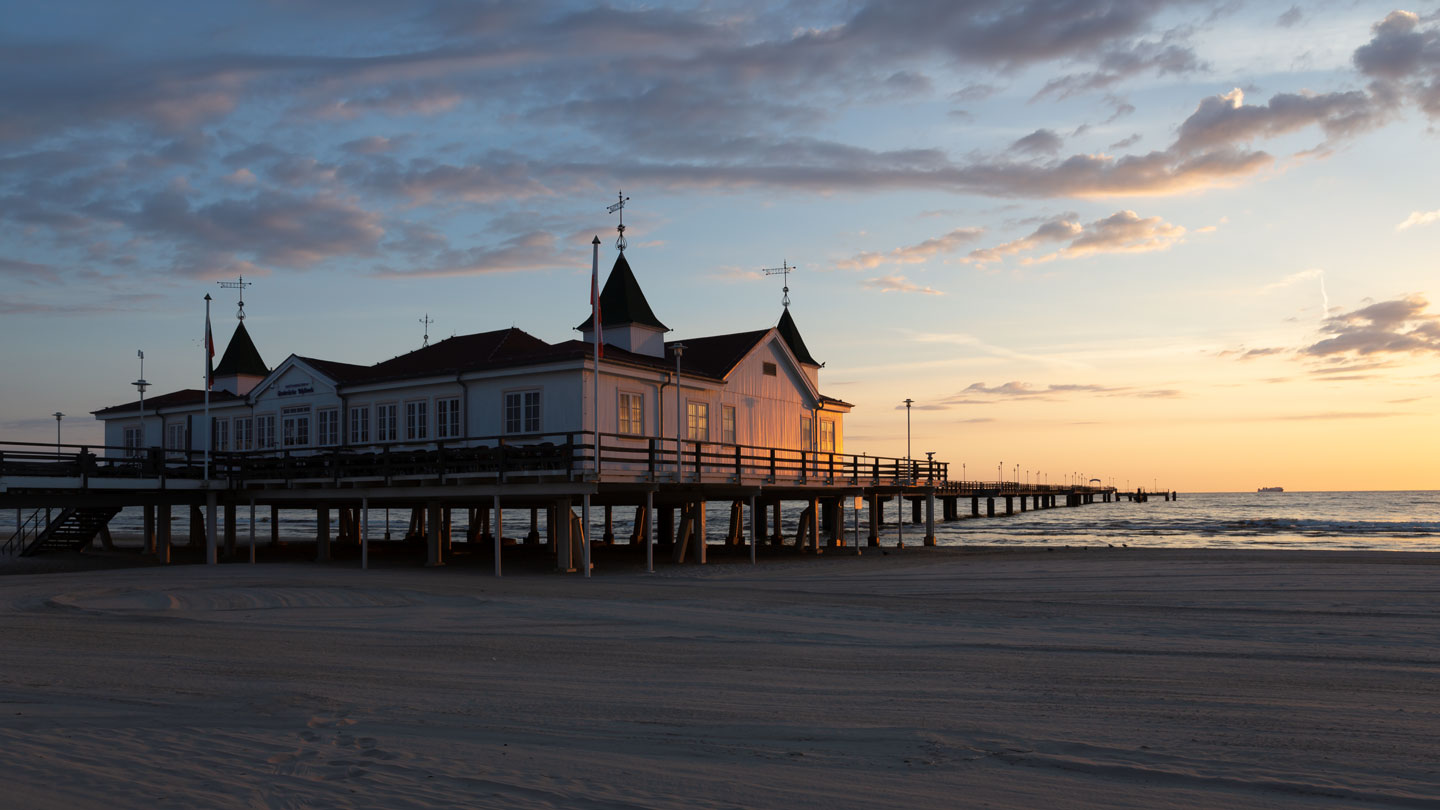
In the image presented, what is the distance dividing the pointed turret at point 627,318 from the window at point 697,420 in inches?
124

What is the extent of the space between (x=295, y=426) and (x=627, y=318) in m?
10.9

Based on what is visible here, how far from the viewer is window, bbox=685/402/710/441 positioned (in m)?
32.0

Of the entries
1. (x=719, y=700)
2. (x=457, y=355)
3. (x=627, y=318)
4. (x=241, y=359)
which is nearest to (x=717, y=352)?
(x=627, y=318)

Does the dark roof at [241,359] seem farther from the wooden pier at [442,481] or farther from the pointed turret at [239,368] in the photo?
the wooden pier at [442,481]

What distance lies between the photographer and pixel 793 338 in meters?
47.2

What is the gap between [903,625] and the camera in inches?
629

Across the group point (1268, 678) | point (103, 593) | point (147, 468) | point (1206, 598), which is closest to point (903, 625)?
point (1268, 678)

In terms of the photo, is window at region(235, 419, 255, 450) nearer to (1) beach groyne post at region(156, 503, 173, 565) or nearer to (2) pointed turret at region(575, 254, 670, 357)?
(1) beach groyne post at region(156, 503, 173, 565)

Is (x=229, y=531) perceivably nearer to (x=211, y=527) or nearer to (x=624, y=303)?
(x=211, y=527)

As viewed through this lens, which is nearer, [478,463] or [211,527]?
[478,463]

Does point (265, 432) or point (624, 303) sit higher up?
point (624, 303)

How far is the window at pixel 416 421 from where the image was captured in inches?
1256

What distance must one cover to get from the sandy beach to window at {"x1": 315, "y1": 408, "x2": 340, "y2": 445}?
1400 centimetres

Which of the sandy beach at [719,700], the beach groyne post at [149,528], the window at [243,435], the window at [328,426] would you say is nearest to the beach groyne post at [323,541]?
the window at [328,426]
